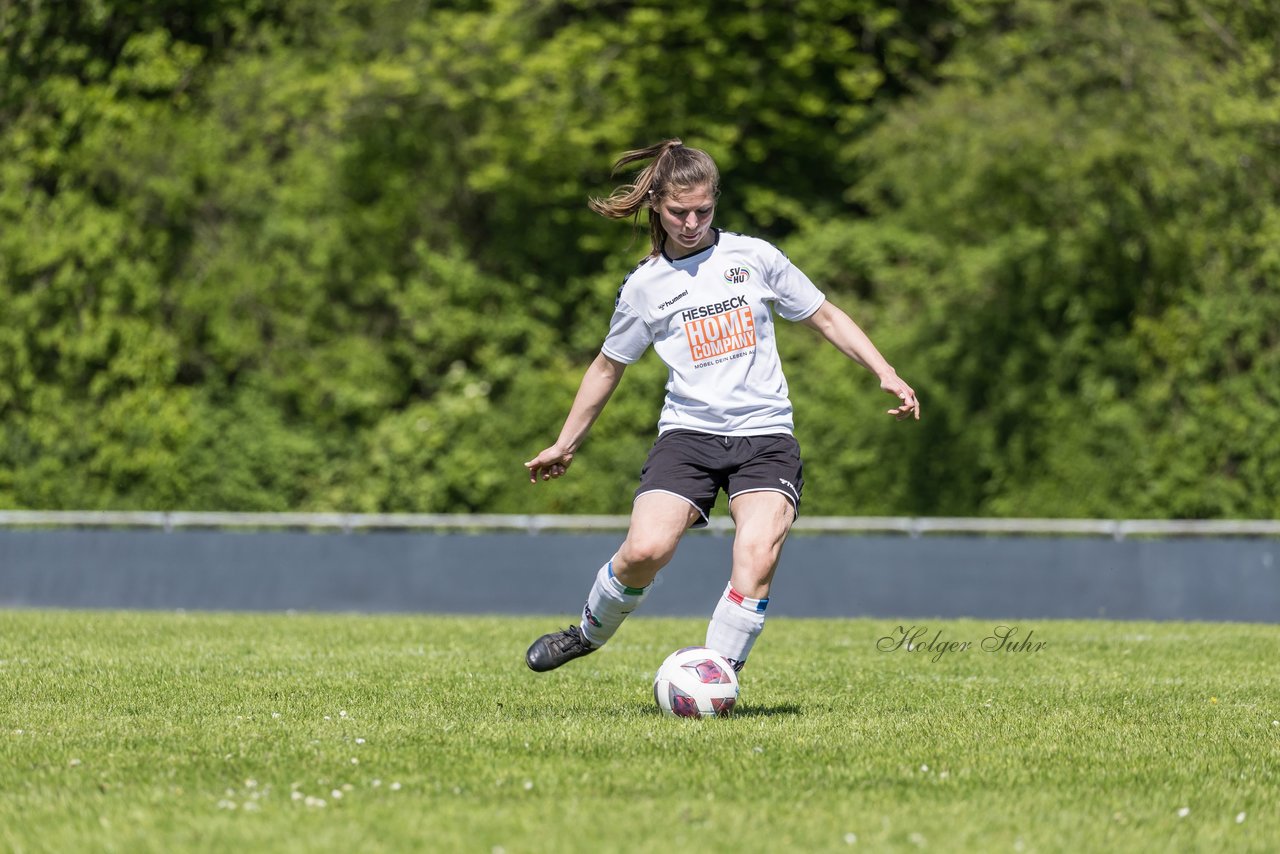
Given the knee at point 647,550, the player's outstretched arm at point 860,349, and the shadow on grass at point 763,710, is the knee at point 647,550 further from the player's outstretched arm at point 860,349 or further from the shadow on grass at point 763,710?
the player's outstretched arm at point 860,349

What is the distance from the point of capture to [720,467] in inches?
258

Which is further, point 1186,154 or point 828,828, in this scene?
point 1186,154

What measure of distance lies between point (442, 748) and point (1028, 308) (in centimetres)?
1793

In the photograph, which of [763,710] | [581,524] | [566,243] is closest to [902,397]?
[763,710]

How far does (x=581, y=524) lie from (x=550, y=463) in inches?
448

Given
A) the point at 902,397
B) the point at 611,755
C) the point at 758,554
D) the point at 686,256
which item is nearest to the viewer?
the point at 611,755

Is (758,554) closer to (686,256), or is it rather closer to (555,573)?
(686,256)

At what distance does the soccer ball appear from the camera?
6.19 metres

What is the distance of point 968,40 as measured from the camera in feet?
77.9

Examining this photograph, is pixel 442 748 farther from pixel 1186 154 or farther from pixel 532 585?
pixel 1186 154

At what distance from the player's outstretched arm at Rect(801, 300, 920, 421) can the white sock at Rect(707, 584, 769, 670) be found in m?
0.95

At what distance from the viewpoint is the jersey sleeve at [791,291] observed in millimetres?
6742

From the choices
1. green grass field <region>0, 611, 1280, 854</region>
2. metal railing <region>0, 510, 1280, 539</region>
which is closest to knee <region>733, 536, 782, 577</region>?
green grass field <region>0, 611, 1280, 854</region>

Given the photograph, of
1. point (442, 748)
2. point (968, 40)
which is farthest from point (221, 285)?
point (442, 748)
